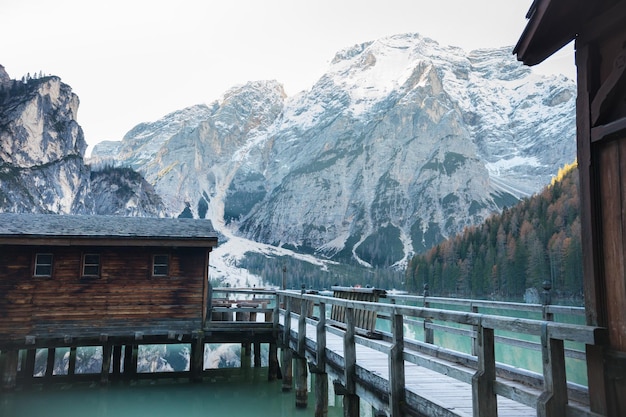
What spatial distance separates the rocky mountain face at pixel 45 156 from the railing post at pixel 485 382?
104406mm

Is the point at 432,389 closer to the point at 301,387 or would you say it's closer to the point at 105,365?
the point at 301,387

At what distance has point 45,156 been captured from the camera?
119 m

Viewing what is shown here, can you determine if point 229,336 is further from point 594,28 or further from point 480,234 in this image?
point 480,234

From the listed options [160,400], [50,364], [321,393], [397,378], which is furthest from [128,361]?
[397,378]

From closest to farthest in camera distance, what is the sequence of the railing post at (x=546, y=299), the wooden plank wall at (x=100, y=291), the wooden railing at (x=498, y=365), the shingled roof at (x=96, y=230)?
the wooden railing at (x=498, y=365)
the railing post at (x=546, y=299)
the shingled roof at (x=96, y=230)
the wooden plank wall at (x=100, y=291)

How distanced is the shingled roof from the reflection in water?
563cm

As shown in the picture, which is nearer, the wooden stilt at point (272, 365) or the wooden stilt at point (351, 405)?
the wooden stilt at point (351, 405)

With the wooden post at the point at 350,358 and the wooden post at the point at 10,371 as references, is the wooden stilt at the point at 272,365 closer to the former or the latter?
the wooden post at the point at 10,371

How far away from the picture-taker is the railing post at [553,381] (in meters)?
4.98

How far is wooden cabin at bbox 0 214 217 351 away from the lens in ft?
66.2

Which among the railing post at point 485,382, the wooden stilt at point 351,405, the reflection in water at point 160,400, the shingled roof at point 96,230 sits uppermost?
the shingled roof at point 96,230

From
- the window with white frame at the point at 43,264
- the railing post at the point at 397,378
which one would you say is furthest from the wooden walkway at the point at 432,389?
the window with white frame at the point at 43,264

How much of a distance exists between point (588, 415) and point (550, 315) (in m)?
5.08

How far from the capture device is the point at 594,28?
5.49 meters
